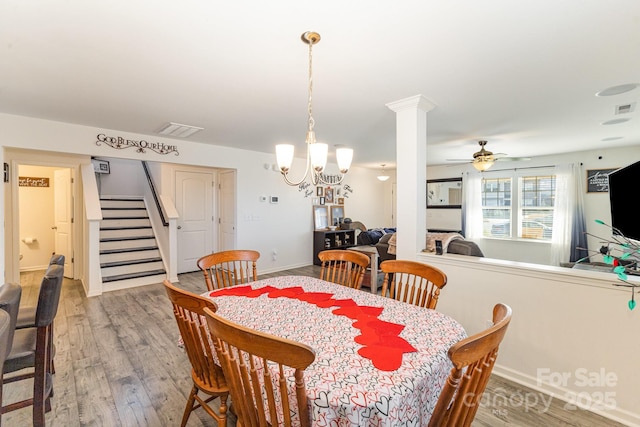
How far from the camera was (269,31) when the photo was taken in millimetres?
1766

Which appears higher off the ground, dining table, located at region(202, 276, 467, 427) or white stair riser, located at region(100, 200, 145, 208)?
white stair riser, located at region(100, 200, 145, 208)

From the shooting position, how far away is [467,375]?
3.06ft

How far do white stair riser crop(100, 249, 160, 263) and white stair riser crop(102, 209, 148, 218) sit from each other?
1073 mm

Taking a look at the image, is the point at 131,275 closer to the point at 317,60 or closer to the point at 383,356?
the point at 317,60

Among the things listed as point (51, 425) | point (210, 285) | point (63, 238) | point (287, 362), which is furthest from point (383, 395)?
point (63, 238)

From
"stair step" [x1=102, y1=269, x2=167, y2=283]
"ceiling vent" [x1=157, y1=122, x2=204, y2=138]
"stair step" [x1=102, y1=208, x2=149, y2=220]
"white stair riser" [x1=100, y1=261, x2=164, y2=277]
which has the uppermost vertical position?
"ceiling vent" [x1=157, y1=122, x2=204, y2=138]

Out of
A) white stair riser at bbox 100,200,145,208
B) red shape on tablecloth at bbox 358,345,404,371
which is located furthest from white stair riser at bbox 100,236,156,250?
red shape on tablecloth at bbox 358,345,404,371

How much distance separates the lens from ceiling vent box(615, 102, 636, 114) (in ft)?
10.0

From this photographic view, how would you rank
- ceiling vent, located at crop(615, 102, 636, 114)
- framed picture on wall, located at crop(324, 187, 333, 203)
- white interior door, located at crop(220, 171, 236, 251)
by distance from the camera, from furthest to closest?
framed picture on wall, located at crop(324, 187, 333, 203) → white interior door, located at crop(220, 171, 236, 251) → ceiling vent, located at crop(615, 102, 636, 114)

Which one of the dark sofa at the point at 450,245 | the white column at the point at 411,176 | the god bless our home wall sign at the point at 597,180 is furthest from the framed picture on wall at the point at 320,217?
the god bless our home wall sign at the point at 597,180

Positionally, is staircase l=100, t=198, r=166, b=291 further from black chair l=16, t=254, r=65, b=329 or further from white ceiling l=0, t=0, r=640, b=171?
black chair l=16, t=254, r=65, b=329

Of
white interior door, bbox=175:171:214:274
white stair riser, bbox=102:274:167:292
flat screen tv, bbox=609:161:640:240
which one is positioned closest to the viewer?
flat screen tv, bbox=609:161:640:240

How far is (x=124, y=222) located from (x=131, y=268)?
1.30 metres

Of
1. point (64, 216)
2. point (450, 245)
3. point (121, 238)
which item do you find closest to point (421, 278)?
point (450, 245)
